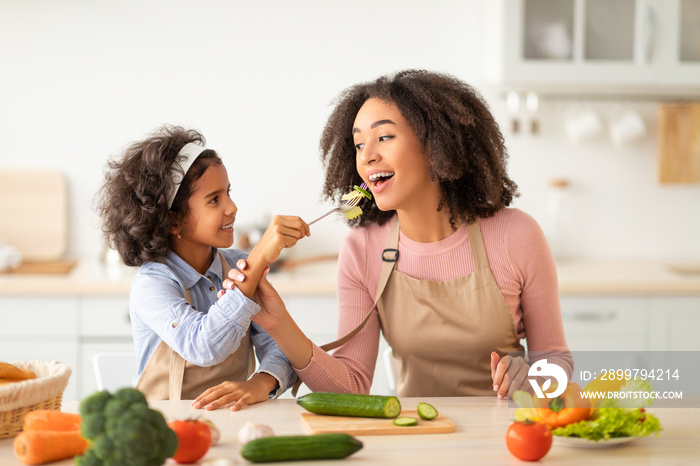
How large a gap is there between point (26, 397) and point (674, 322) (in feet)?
7.76

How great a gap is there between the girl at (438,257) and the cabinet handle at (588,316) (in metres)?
1.10

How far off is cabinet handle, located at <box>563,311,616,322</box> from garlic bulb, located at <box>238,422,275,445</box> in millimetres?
1878

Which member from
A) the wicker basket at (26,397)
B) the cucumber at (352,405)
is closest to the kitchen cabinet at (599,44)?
the cucumber at (352,405)

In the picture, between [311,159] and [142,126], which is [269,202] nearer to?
[311,159]

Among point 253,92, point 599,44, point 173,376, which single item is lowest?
point 173,376

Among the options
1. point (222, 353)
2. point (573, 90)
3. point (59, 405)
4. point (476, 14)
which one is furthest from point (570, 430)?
point (476, 14)

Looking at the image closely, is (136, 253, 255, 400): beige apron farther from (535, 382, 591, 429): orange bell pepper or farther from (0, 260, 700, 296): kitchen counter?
(0, 260, 700, 296): kitchen counter

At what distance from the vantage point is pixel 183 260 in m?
1.63

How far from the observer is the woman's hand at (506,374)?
140 centimetres

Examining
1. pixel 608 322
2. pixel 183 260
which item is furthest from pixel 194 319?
pixel 608 322

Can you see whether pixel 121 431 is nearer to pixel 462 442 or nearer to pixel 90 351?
pixel 462 442

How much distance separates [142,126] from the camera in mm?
3162

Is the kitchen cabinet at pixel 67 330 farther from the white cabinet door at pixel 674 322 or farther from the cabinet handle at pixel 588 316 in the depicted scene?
the white cabinet door at pixel 674 322

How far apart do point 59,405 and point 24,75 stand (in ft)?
7.59
